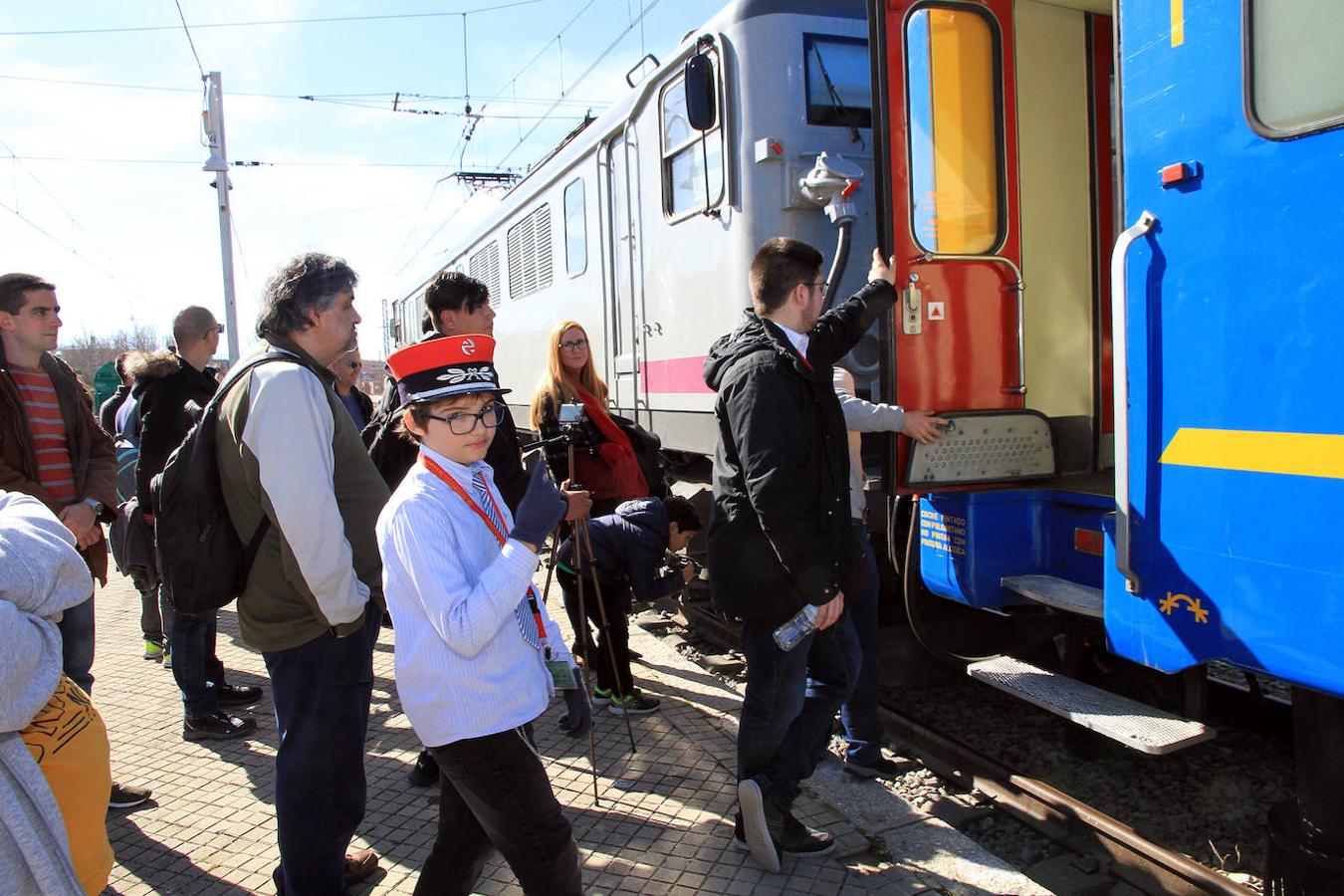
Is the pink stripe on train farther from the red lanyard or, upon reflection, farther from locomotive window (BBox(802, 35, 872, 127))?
the red lanyard

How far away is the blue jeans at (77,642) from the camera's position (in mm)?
3434

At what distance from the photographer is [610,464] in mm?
4637

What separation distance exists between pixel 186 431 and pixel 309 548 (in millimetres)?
2455

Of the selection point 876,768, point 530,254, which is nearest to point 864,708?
point 876,768

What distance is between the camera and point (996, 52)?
398cm

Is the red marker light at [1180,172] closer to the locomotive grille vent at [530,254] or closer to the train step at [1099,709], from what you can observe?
the train step at [1099,709]

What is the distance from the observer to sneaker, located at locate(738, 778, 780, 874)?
9.84 ft

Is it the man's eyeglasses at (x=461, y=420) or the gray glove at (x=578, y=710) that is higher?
the man's eyeglasses at (x=461, y=420)

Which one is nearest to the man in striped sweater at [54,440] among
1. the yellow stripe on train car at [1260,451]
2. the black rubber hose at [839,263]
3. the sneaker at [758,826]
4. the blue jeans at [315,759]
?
the blue jeans at [315,759]

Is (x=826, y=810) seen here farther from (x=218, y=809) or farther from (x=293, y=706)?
(x=218, y=809)

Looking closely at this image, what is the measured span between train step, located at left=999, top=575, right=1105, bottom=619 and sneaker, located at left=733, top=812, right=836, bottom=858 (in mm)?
1176

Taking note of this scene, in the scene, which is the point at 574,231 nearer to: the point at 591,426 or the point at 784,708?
the point at 591,426

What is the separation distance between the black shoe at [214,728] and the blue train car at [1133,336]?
124 inches

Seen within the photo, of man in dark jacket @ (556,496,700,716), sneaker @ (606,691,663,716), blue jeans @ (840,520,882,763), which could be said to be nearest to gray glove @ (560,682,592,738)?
man in dark jacket @ (556,496,700,716)
